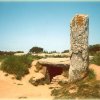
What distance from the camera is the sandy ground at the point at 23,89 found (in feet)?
42.2

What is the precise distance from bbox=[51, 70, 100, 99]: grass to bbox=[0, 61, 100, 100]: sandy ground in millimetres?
422

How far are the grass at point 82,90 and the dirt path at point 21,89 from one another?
23.5 inches

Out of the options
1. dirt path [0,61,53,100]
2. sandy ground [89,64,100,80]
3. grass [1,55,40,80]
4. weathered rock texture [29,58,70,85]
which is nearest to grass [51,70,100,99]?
sandy ground [89,64,100,80]

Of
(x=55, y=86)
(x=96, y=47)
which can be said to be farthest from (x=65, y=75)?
(x=96, y=47)

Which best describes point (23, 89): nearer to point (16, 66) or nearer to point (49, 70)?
point (16, 66)

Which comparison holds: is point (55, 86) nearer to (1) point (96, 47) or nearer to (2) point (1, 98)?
(2) point (1, 98)

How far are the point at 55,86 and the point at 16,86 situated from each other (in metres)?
2.14

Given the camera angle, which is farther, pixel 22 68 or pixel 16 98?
pixel 22 68

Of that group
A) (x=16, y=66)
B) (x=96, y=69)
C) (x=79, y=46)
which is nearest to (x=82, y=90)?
(x=79, y=46)

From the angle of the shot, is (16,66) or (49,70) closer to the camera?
(16,66)

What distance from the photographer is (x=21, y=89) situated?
48.1 feet

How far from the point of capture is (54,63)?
664 inches

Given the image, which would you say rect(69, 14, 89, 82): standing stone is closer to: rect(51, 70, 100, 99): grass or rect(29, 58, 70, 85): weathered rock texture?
rect(51, 70, 100, 99): grass

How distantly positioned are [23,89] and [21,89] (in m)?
0.11
